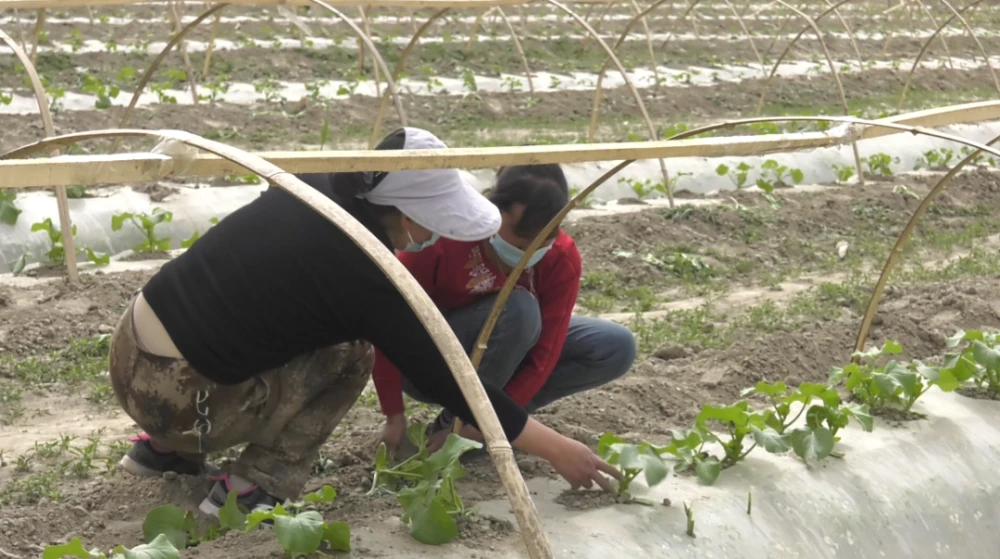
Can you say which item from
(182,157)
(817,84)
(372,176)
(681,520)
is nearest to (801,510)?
(681,520)

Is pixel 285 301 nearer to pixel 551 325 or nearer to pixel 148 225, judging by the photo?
pixel 551 325

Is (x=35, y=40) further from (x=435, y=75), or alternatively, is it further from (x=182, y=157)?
(x=182, y=157)

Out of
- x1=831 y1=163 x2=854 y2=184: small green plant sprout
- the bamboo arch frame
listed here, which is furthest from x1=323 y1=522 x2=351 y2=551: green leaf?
x1=831 y1=163 x2=854 y2=184: small green plant sprout

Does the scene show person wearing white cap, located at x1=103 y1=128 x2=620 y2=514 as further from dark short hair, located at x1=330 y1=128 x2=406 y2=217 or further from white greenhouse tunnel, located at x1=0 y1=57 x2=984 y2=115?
white greenhouse tunnel, located at x1=0 y1=57 x2=984 y2=115

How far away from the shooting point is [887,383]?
3348 millimetres

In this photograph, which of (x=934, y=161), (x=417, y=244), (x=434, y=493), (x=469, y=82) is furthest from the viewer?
(x=469, y=82)

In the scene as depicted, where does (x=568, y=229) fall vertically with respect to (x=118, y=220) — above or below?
below

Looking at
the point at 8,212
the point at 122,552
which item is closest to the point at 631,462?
the point at 122,552

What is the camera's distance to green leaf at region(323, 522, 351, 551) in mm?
2381

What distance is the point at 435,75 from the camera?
10812 mm

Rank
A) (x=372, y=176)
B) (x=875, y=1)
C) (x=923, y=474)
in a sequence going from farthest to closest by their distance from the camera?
(x=875, y=1) < (x=923, y=474) < (x=372, y=176)

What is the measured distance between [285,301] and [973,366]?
213 cm

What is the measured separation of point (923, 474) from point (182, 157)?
7.12 ft

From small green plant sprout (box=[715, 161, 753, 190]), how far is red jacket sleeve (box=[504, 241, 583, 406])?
4.44 m
